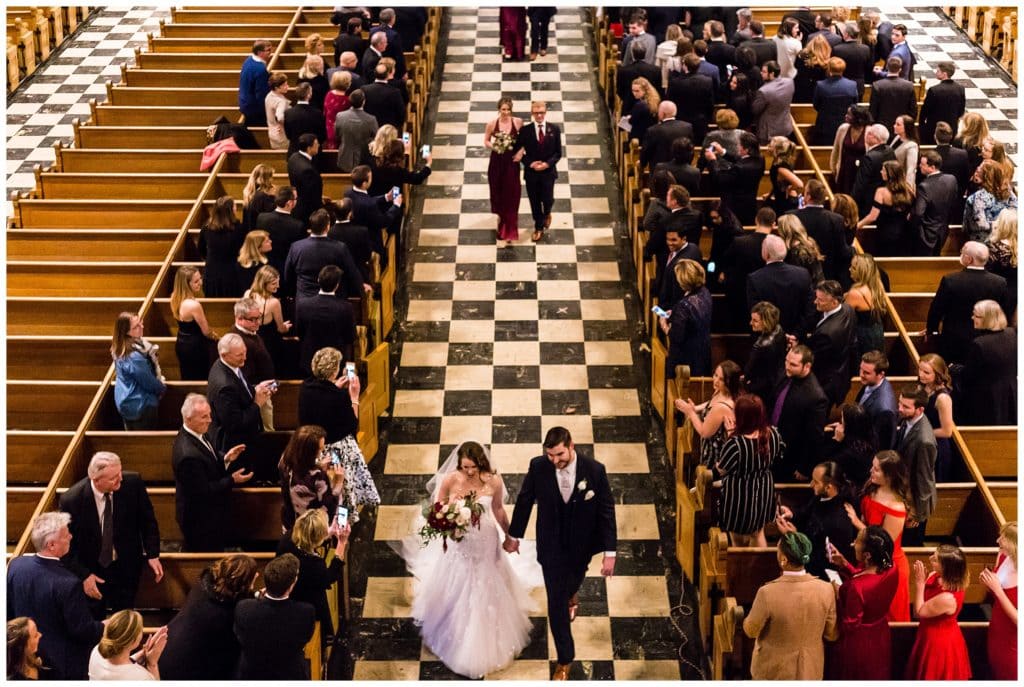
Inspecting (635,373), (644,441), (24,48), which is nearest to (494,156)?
(635,373)

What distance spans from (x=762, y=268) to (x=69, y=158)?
6.01 meters

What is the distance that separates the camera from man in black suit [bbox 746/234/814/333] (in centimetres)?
733

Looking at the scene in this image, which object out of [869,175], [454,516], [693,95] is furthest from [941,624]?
[693,95]

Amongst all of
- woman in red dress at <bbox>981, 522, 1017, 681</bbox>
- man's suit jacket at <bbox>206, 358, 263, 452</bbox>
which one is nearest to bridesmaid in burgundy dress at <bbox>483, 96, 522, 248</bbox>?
man's suit jacket at <bbox>206, 358, 263, 452</bbox>

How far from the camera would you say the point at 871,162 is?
9.06 meters

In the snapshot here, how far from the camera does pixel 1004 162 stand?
8930 millimetres

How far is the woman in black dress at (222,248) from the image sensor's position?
25.9ft

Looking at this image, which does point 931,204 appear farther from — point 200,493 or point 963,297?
point 200,493

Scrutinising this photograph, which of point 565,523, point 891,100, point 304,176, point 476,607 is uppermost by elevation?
point 304,176

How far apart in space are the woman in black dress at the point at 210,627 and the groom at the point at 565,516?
147 centimetres

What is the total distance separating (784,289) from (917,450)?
4.83 ft

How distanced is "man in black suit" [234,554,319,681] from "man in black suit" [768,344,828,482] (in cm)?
273

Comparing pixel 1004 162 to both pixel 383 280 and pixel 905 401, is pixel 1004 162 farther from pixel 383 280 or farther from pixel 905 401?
pixel 383 280

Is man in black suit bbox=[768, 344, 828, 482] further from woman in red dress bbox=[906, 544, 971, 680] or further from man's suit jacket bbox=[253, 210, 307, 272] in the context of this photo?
man's suit jacket bbox=[253, 210, 307, 272]
